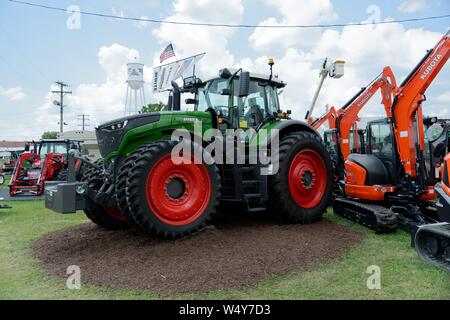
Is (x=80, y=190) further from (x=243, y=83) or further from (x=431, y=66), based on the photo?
(x=431, y=66)

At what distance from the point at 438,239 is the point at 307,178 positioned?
2557 mm

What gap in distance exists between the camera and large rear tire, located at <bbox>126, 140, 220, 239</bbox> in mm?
4949

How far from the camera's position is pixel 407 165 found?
7.02 metres

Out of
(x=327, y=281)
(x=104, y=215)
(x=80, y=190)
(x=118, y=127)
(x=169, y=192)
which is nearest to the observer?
(x=327, y=281)

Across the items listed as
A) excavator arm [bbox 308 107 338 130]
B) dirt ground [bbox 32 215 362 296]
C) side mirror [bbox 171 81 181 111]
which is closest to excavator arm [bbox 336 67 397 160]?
excavator arm [bbox 308 107 338 130]

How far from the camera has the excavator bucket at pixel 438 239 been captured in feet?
14.4

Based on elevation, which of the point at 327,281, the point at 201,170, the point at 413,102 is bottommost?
the point at 327,281

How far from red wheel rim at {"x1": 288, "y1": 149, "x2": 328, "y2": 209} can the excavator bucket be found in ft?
7.27

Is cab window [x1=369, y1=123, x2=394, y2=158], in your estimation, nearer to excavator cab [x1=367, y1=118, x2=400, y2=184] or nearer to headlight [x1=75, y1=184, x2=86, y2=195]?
excavator cab [x1=367, y1=118, x2=400, y2=184]

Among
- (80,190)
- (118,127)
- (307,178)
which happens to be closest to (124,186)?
(80,190)

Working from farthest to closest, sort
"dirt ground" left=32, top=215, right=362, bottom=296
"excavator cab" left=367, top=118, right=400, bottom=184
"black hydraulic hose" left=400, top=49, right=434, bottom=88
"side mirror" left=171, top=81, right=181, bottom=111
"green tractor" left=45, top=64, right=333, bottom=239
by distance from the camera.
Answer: "excavator cab" left=367, top=118, right=400, bottom=184 → "side mirror" left=171, top=81, right=181, bottom=111 → "black hydraulic hose" left=400, top=49, right=434, bottom=88 → "green tractor" left=45, top=64, right=333, bottom=239 → "dirt ground" left=32, top=215, right=362, bottom=296

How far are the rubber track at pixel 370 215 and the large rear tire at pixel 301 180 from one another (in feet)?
1.82

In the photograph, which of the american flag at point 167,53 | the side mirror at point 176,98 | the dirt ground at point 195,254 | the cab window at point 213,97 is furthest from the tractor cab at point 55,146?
the cab window at point 213,97

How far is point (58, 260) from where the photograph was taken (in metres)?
5.07
